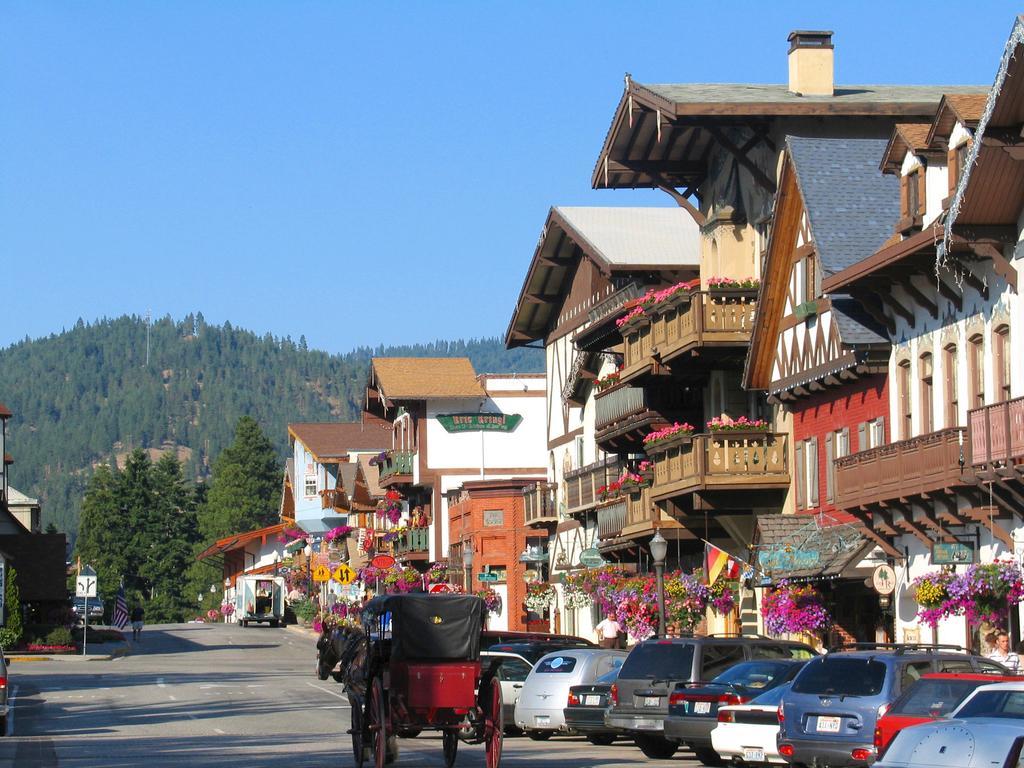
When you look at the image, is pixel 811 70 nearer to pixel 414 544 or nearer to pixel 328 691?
pixel 328 691

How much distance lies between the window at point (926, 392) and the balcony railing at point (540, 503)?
1226 inches

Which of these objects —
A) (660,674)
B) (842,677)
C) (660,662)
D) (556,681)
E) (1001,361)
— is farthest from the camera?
(1001,361)

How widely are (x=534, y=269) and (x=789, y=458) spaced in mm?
22267

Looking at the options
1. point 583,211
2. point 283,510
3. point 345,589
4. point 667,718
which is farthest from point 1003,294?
point 283,510

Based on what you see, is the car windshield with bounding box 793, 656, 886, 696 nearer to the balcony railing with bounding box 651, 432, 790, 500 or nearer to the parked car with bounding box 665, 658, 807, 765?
the parked car with bounding box 665, 658, 807, 765

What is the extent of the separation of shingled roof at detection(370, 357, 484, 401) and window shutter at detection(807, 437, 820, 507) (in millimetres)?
44301

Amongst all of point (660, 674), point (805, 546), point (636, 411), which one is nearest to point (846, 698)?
point (660, 674)

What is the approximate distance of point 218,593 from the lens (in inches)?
6358

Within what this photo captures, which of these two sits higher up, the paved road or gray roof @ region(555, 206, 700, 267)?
gray roof @ region(555, 206, 700, 267)

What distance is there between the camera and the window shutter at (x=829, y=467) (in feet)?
125

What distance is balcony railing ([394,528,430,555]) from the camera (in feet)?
277

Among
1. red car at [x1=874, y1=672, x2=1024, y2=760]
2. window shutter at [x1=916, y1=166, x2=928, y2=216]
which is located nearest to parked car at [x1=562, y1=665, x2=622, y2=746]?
red car at [x1=874, y1=672, x2=1024, y2=760]

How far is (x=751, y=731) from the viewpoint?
75.4 feet

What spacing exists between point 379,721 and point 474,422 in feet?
204
